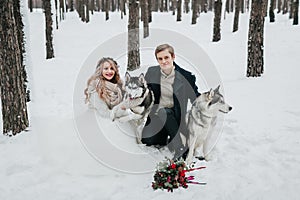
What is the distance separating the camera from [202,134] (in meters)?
3.59

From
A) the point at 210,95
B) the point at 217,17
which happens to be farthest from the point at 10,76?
the point at 217,17

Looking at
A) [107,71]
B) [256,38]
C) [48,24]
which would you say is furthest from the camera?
[48,24]

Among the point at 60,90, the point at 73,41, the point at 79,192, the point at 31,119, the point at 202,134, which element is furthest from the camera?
the point at 73,41

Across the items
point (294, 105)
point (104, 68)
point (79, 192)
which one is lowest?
point (79, 192)

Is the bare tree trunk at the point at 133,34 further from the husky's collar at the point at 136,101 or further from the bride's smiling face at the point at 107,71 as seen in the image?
the husky's collar at the point at 136,101

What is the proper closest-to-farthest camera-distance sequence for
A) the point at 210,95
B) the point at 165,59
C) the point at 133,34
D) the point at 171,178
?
1. the point at 171,178
2. the point at 210,95
3. the point at 165,59
4. the point at 133,34

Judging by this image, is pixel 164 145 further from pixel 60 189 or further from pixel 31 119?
pixel 31 119

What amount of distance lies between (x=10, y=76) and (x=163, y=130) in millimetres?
2517

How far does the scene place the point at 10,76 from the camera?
4.29m

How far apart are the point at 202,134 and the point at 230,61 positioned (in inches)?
263

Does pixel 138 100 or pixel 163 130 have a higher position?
pixel 138 100

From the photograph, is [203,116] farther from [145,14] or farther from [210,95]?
[145,14]

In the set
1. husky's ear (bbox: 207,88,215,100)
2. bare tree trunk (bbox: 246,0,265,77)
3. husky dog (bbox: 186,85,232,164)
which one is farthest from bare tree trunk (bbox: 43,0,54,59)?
husky's ear (bbox: 207,88,215,100)

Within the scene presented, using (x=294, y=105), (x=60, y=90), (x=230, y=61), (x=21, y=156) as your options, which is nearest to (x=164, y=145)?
(x=21, y=156)
